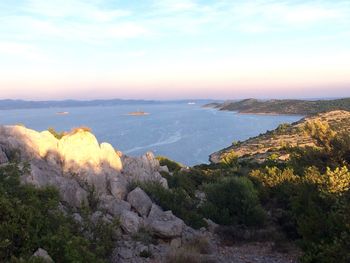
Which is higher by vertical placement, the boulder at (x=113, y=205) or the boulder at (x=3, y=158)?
the boulder at (x=3, y=158)

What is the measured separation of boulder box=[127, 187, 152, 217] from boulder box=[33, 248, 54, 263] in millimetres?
7740

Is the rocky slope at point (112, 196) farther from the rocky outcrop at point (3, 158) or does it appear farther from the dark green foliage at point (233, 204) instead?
the dark green foliage at point (233, 204)

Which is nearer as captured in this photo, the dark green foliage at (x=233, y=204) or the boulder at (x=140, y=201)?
the boulder at (x=140, y=201)

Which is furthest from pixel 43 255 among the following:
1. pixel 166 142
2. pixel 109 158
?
pixel 166 142

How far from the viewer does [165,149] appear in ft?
299

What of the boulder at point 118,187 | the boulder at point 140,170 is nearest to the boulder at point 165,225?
the boulder at point 118,187

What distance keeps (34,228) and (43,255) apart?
136 centimetres

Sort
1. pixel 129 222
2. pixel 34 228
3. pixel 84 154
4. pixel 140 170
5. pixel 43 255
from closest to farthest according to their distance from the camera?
pixel 43 255 → pixel 34 228 → pixel 129 222 → pixel 84 154 → pixel 140 170

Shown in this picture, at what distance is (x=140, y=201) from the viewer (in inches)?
653

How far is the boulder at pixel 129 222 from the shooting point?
14.4m

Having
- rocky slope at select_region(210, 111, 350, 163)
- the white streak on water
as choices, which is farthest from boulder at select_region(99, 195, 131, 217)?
the white streak on water

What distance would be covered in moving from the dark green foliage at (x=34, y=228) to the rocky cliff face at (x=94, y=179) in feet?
5.99

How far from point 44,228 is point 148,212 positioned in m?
6.71

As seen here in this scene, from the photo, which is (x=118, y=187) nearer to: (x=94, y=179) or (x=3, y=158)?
(x=94, y=179)
